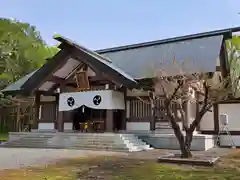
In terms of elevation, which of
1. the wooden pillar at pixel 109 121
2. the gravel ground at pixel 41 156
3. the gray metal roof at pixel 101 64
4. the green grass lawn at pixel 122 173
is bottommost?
the gravel ground at pixel 41 156

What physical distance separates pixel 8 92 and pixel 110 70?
6950mm

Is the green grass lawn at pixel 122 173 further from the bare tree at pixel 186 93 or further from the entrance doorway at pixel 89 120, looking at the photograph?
the entrance doorway at pixel 89 120

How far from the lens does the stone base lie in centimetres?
1175

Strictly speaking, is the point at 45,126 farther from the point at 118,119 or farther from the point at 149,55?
the point at 149,55

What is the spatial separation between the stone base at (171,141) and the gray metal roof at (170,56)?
2.92m

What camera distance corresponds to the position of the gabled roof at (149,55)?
12.9 m

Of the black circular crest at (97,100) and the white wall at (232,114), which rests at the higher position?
the black circular crest at (97,100)

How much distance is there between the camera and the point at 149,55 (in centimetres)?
1568

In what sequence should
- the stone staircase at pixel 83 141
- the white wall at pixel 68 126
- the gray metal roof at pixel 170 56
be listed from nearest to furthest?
the stone staircase at pixel 83 141, the gray metal roof at pixel 170 56, the white wall at pixel 68 126

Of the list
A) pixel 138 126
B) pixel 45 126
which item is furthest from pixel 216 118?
pixel 45 126

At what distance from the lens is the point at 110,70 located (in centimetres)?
1320

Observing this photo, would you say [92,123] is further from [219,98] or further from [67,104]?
[219,98]

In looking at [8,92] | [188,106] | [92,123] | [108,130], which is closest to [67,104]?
[92,123]

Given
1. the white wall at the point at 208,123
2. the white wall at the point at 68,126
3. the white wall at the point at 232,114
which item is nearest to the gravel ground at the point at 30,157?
the white wall at the point at 68,126
